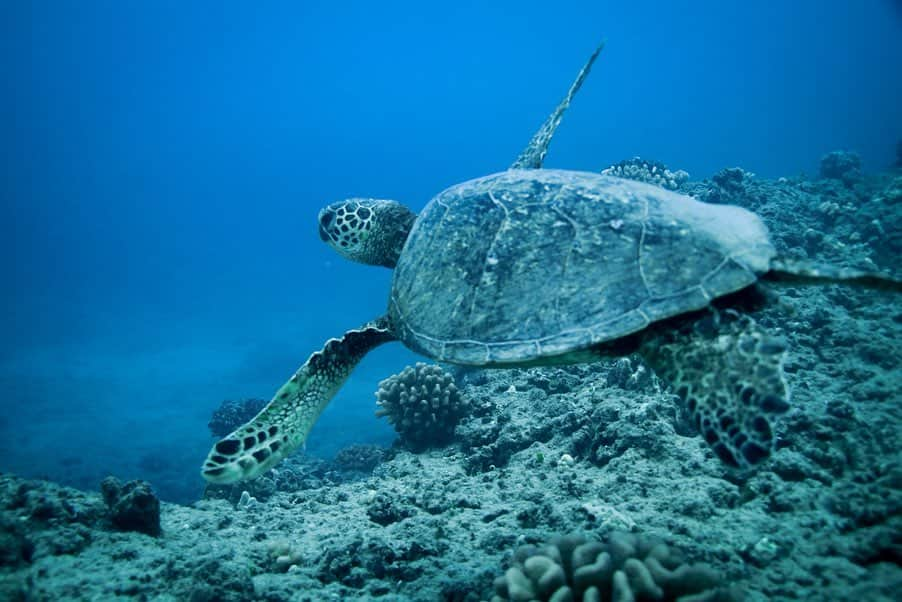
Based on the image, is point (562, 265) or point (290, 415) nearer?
point (562, 265)

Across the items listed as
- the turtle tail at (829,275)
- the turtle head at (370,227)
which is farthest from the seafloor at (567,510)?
the turtle head at (370,227)

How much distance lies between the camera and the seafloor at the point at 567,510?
274 centimetres

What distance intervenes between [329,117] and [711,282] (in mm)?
185351

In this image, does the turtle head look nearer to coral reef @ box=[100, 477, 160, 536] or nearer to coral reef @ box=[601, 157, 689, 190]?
coral reef @ box=[100, 477, 160, 536]

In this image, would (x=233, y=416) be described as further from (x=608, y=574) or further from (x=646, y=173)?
(x=608, y=574)

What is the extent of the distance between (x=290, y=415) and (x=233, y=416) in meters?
11.0

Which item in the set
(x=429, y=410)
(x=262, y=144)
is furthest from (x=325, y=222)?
(x=262, y=144)

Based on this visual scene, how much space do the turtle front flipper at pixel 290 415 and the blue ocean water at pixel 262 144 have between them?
11135mm

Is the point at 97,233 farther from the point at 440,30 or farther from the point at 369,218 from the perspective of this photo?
the point at 369,218

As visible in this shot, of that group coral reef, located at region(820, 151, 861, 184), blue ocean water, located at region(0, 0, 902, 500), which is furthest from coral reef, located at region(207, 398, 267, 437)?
coral reef, located at region(820, 151, 861, 184)

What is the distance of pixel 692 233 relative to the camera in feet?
9.91

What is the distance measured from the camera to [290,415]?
4.07m

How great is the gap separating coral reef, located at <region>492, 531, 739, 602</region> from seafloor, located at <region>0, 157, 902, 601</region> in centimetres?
36

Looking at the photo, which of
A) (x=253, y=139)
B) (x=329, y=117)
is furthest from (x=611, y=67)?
(x=253, y=139)
